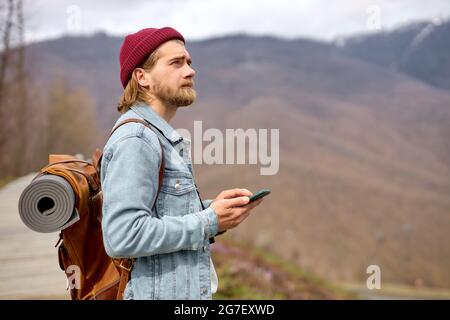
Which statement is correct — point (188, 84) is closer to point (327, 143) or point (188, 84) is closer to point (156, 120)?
point (156, 120)

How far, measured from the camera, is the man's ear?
2.03 meters

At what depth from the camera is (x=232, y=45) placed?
74.9 metres

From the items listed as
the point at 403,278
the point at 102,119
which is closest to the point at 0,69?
the point at 403,278

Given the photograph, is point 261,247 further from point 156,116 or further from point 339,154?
point 339,154

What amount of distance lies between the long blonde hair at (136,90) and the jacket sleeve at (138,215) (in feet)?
0.85

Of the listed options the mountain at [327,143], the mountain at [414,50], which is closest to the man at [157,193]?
the mountain at [327,143]

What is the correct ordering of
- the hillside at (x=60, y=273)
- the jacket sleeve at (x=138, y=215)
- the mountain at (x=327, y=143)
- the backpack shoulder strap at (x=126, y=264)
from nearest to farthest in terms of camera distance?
1. the jacket sleeve at (x=138, y=215)
2. the backpack shoulder strap at (x=126, y=264)
3. the hillside at (x=60, y=273)
4. the mountain at (x=327, y=143)

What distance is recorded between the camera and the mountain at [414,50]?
55.4 meters

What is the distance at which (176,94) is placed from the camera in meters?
2.00

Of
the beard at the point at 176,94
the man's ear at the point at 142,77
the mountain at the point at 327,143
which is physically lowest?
the beard at the point at 176,94

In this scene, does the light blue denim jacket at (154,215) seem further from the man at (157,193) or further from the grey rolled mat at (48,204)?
the grey rolled mat at (48,204)

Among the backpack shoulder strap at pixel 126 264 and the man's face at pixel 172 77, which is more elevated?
the man's face at pixel 172 77

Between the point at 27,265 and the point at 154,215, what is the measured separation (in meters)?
4.43

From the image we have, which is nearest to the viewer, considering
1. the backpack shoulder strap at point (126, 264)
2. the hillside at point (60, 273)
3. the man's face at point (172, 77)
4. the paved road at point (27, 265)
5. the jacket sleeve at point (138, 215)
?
the jacket sleeve at point (138, 215)
